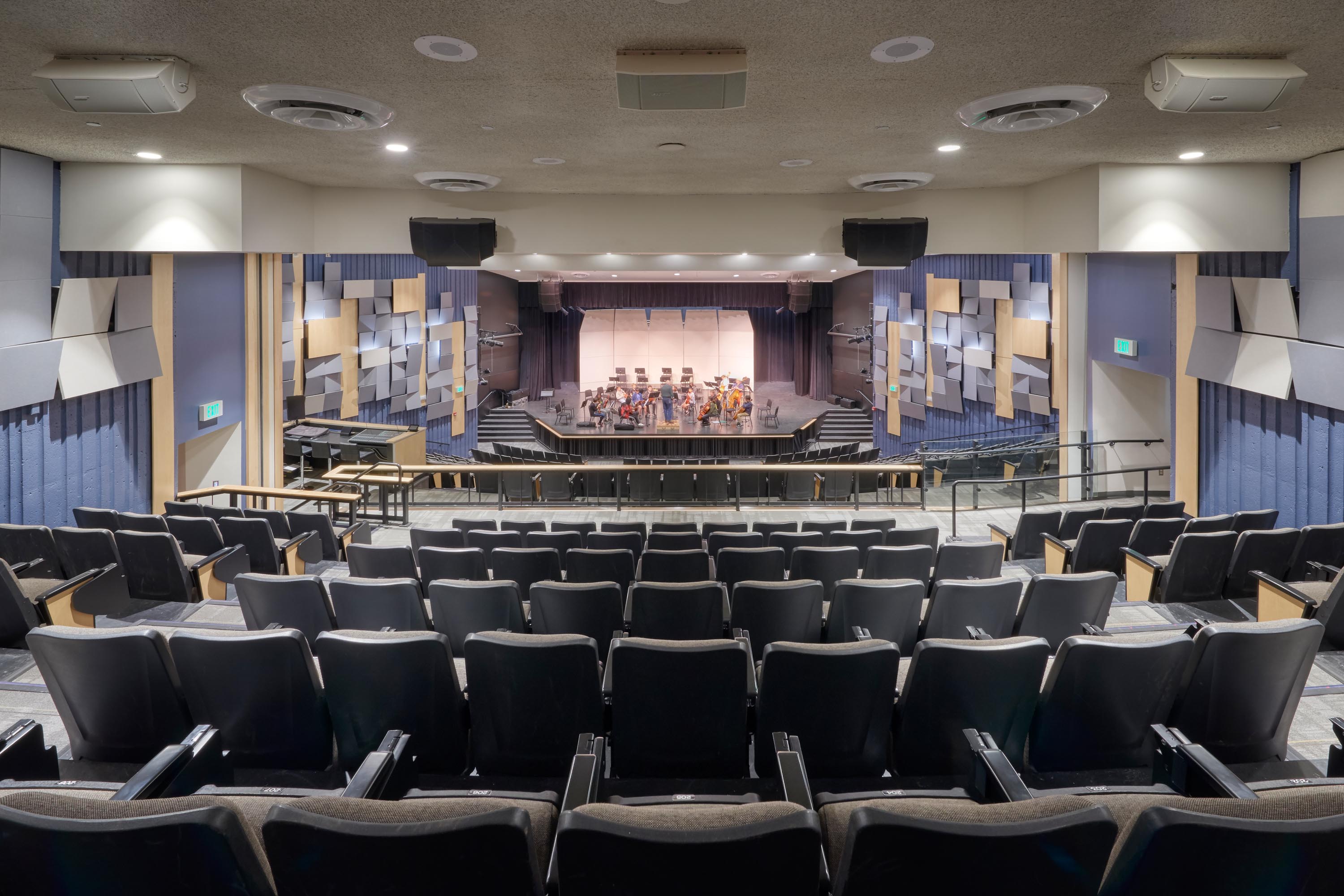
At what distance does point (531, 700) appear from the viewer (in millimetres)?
2898

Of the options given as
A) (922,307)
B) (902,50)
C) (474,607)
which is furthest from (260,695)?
(922,307)

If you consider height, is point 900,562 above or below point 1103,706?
above

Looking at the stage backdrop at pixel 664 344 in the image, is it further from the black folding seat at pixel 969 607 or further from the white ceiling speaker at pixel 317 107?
the black folding seat at pixel 969 607

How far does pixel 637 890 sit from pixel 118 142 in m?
7.21

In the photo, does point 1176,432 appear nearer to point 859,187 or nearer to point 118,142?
point 859,187

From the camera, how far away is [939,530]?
956 cm

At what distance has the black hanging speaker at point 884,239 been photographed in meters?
8.90

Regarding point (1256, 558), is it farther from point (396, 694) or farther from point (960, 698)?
point (396, 694)

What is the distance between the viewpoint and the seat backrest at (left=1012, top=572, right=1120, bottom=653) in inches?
163

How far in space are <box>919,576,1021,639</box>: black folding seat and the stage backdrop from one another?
2479 centimetres

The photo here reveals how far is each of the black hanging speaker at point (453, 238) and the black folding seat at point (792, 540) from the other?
4445mm

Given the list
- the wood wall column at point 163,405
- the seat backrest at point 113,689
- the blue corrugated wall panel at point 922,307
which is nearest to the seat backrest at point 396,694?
the seat backrest at point 113,689

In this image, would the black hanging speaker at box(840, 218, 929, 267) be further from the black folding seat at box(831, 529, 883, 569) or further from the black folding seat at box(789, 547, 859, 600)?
the black folding seat at box(789, 547, 859, 600)

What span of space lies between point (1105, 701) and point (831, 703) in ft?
3.05
